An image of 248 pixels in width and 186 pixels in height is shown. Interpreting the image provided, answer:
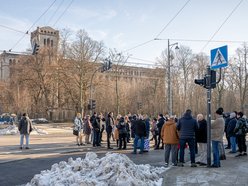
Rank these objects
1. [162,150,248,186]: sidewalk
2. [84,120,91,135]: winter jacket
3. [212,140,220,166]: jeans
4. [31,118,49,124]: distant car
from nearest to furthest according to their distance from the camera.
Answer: [162,150,248,186]: sidewalk < [212,140,220,166]: jeans < [84,120,91,135]: winter jacket < [31,118,49,124]: distant car

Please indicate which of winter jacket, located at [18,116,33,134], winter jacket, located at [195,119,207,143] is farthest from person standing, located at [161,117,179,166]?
winter jacket, located at [18,116,33,134]

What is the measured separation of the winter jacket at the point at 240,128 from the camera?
13234 mm

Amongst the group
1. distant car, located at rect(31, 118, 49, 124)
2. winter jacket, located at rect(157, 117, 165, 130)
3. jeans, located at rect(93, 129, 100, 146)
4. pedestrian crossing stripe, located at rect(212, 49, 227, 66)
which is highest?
pedestrian crossing stripe, located at rect(212, 49, 227, 66)

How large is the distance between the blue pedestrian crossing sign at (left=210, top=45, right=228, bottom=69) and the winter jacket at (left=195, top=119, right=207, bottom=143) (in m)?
2.00

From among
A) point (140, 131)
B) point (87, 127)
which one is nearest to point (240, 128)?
point (140, 131)

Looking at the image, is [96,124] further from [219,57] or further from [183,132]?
[219,57]

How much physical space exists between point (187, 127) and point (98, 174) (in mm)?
3806

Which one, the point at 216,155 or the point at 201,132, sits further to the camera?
the point at 201,132

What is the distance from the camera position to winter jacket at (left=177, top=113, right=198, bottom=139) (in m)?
10.4

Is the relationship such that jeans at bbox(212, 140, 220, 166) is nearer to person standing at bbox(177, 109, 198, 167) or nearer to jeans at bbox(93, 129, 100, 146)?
person standing at bbox(177, 109, 198, 167)

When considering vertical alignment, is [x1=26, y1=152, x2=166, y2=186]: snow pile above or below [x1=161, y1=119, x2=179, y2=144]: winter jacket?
below

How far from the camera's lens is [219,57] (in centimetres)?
1045

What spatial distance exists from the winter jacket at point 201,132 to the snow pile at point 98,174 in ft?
10.7

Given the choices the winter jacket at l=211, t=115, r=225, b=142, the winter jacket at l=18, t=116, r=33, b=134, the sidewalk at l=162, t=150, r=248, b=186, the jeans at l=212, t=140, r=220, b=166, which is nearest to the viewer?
the sidewalk at l=162, t=150, r=248, b=186
